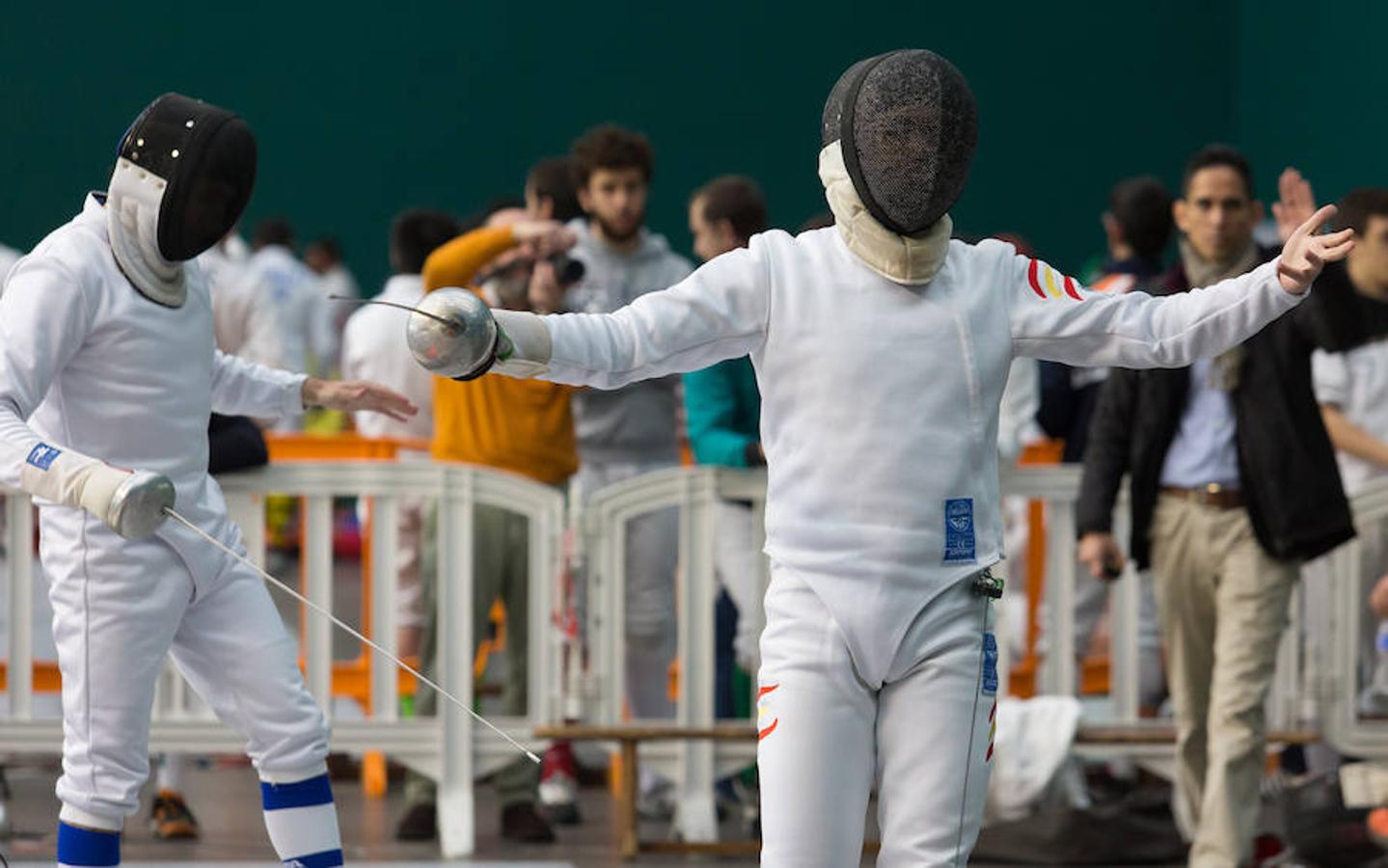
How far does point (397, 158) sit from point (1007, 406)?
45.6 feet

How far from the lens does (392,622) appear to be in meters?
6.56

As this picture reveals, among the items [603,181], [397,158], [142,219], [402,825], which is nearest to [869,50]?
[397,158]

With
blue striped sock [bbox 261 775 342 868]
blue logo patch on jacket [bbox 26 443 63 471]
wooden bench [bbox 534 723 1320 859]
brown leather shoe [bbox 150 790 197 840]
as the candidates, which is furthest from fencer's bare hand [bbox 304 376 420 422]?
brown leather shoe [bbox 150 790 197 840]

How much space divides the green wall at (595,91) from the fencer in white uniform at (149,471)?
49.2 ft

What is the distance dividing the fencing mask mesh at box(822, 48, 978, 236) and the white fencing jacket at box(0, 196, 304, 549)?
1.61m

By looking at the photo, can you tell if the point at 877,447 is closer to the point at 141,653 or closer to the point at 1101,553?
the point at 141,653

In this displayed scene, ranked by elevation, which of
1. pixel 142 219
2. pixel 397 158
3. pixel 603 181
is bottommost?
pixel 142 219

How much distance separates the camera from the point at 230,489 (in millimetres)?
6441

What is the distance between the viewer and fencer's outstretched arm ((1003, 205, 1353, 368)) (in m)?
3.63

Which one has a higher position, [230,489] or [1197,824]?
[230,489]

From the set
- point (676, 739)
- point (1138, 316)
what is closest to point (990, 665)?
point (1138, 316)

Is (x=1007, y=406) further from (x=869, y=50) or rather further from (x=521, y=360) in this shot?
(x=869, y=50)

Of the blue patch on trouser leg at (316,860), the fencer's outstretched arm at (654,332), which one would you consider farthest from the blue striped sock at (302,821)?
the fencer's outstretched arm at (654,332)

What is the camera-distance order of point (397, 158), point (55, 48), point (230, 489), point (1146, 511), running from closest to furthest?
point (1146, 511) < point (230, 489) < point (55, 48) < point (397, 158)
